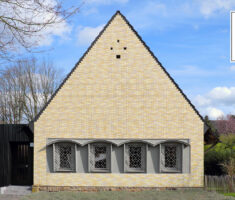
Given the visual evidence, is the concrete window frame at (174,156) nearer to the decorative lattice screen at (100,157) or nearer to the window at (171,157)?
the window at (171,157)

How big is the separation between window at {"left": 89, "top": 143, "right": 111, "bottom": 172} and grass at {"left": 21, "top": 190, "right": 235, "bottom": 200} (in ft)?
3.89

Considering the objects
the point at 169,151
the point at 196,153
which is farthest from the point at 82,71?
the point at 196,153

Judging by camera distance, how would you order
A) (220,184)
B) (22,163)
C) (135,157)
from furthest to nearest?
(22,163) → (135,157) → (220,184)

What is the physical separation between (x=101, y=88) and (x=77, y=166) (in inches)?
158

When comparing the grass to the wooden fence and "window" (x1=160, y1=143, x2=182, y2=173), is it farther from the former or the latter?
"window" (x1=160, y1=143, x2=182, y2=173)

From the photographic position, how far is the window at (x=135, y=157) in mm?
12000

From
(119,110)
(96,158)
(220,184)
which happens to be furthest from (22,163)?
(220,184)

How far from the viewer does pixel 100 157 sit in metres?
12.2

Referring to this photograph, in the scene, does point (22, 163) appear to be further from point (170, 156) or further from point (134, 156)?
point (170, 156)

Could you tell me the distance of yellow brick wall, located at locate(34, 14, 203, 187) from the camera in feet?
39.2

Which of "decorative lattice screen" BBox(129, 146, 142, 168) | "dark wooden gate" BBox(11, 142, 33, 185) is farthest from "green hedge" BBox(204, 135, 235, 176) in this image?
"dark wooden gate" BBox(11, 142, 33, 185)

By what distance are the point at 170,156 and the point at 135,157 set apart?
5.69 ft

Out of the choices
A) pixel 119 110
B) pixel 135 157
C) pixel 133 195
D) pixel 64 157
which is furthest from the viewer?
pixel 64 157

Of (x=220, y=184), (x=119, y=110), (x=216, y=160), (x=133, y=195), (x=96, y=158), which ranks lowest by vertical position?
(x=133, y=195)
